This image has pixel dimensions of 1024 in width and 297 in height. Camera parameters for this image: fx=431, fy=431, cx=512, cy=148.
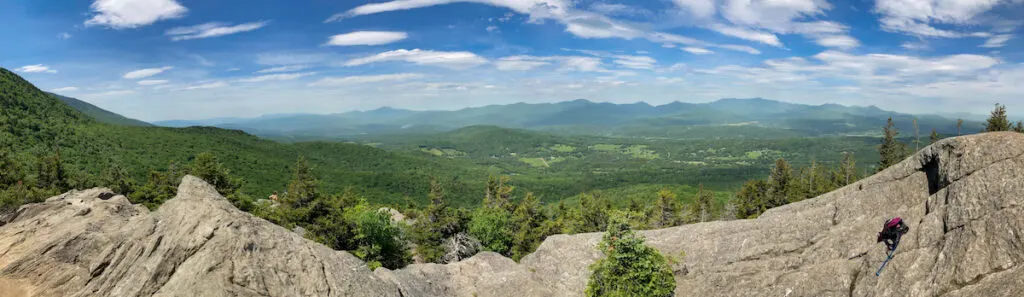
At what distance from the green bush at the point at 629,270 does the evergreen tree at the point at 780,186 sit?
5595 cm

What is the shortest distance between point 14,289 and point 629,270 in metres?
34.7

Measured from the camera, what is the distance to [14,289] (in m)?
22.3

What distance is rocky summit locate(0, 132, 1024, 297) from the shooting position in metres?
19.5

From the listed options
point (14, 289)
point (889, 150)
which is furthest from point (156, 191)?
point (889, 150)

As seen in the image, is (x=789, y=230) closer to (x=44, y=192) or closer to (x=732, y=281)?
(x=732, y=281)

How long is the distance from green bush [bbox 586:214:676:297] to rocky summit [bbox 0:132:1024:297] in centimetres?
355

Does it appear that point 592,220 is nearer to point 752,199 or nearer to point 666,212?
point 666,212

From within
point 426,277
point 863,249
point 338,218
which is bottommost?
point 426,277

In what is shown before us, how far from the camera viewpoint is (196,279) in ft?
64.1

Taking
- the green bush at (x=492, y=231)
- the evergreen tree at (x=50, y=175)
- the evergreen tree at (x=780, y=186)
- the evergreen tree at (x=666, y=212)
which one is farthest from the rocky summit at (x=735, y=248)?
the evergreen tree at (x=780, y=186)

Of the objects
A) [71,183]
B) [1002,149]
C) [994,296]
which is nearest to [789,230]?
[1002,149]

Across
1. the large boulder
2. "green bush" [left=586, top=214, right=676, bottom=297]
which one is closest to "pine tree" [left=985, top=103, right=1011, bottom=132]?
"green bush" [left=586, top=214, right=676, bottom=297]

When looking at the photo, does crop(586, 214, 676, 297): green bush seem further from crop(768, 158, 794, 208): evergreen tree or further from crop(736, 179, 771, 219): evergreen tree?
crop(768, 158, 794, 208): evergreen tree

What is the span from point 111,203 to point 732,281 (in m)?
45.6
